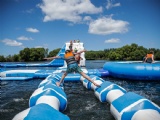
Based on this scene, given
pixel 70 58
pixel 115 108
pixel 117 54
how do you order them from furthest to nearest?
pixel 117 54
pixel 70 58
pixel 115 108

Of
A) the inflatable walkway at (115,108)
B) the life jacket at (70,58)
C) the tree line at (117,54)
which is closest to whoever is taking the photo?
Answer: the inflatable walkway at (115,108)

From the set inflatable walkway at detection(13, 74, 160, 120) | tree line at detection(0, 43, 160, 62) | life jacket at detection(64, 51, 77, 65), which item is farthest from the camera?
tree line at detection(0, 43, 160, 62)

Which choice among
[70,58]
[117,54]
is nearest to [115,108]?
[70,58]

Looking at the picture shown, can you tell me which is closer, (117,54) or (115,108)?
(115,108)

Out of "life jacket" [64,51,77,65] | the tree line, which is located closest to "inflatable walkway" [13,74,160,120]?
"life jacket" [64,51,77,65]

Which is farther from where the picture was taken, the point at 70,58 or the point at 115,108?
the point at 70,58

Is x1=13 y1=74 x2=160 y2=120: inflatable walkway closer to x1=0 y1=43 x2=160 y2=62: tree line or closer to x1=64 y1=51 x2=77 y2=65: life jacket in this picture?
x1=64 y1=51 x2=77 y2=65: life jacket

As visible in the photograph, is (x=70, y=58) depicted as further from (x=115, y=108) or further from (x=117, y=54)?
(x=117, y=54)

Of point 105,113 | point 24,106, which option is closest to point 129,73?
point 105,113

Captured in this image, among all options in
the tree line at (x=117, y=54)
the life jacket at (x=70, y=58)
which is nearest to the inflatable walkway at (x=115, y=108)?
the life jacket at (x=70, y=58)

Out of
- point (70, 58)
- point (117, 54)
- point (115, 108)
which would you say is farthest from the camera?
point (117, 54)

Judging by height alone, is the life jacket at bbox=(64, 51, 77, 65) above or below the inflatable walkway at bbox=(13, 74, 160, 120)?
above

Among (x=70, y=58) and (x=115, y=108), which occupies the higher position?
(x=70, y=58)

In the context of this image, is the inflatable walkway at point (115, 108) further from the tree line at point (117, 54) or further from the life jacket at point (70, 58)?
the tree line at point (117, 54)
